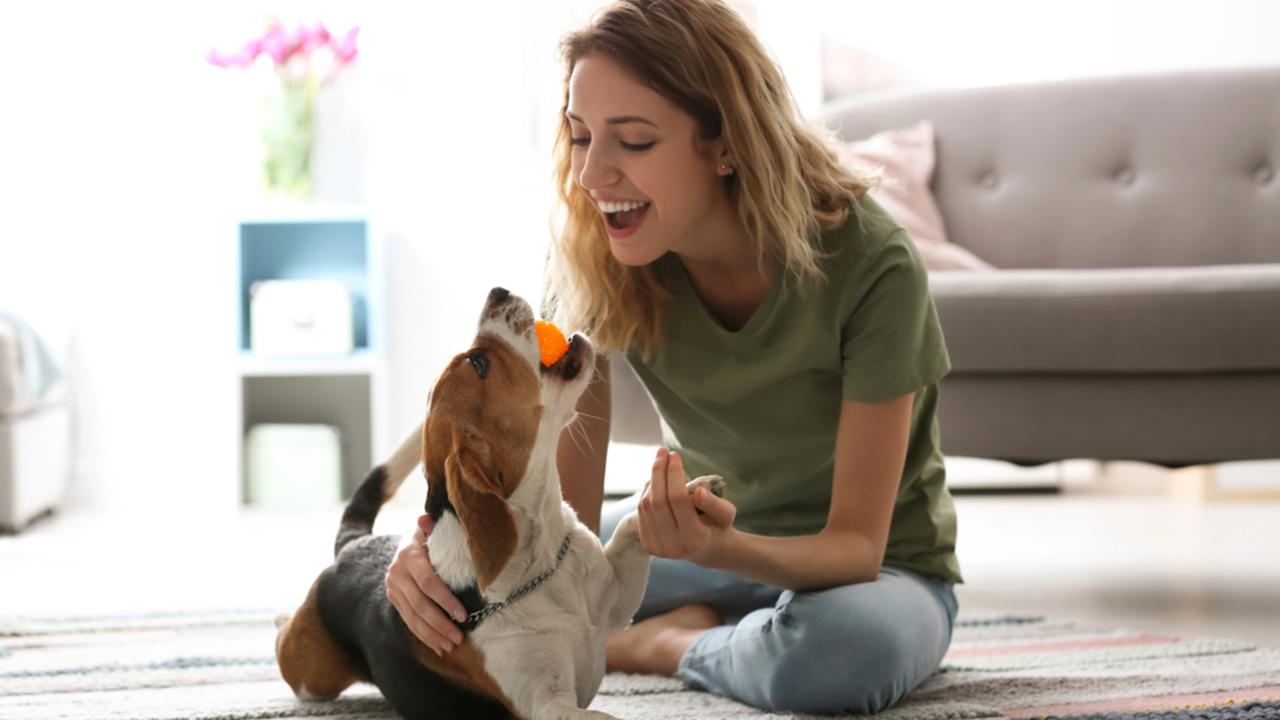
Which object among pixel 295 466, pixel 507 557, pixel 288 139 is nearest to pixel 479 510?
pixel 507 557

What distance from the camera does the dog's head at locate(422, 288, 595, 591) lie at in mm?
1461

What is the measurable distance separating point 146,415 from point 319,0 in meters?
1.59

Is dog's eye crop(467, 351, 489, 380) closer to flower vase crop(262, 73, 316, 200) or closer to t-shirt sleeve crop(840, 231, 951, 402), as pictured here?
t-shirt sleeve crop(840, 231, 951, 402)

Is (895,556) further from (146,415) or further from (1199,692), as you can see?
(146,415)

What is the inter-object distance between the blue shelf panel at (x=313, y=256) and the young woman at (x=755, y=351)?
2.97 meters

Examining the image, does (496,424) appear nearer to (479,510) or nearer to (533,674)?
(479,510)

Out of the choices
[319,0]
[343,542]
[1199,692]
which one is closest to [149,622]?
[343,542]

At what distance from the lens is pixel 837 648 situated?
1.71m

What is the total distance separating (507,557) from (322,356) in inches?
126

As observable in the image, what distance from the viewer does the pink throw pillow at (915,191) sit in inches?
140

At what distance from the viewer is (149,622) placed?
8.39ft

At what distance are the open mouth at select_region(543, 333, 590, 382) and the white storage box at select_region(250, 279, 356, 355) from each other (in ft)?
9.92

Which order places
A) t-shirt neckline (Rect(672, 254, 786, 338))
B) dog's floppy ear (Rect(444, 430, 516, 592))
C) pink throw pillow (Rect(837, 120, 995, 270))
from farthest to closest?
1. pink throw pillow (Rect(837, 120, 995, 270))
2. t-shirt neckline (Rect(672, 254, 786, 338))
3. dog's floppy ear (Rect(444, 430, 516, 592))

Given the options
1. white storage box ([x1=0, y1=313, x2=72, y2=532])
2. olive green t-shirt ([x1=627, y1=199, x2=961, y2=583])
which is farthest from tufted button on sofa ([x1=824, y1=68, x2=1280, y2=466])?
white storage box ([x1=0, y1=313, x2=72, y2=532])
